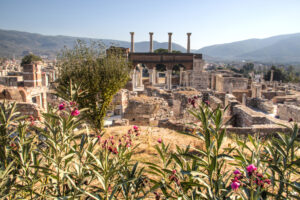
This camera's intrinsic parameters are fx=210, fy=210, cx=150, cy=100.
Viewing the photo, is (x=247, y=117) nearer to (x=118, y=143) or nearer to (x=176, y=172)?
(x=118, y=143)

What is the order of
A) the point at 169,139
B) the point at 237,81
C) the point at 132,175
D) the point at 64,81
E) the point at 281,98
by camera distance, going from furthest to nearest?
the point at 237,81 → the point at 281,98 → the point at 169,139 → the point at 64,81 → the point at 132,175

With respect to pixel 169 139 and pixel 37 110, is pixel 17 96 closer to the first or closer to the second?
pixel 37 110

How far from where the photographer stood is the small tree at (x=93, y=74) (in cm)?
723

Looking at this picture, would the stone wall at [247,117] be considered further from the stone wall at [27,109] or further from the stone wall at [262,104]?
the stone wall at [27,109]

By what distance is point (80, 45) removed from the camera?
7.51m

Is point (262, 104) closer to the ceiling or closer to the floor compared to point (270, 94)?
closer to the floor

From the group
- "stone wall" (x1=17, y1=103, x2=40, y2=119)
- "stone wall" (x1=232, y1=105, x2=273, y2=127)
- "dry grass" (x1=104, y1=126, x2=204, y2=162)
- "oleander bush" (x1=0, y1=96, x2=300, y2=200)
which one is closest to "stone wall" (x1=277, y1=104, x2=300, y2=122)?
"stone wall" (x1=232, y1=105, x2=273, y2=127)

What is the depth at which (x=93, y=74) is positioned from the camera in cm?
721

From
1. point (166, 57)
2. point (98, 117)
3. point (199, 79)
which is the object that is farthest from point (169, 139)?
point (166, 57)

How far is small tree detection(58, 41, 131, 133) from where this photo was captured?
23.7 feet

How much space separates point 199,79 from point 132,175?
31537 millimetres

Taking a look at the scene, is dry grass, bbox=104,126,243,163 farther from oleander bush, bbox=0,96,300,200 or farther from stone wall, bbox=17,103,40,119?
stone wall, bbox=17,103,40,119

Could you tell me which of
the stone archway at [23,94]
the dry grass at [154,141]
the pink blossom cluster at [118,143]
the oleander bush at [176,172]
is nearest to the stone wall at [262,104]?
the dry grass at [154,141]

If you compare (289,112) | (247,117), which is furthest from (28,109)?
(289,112)
